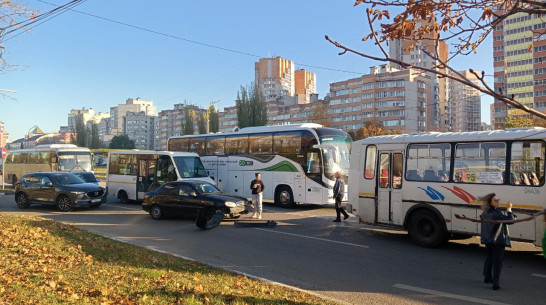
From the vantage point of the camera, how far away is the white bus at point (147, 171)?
2117 cm

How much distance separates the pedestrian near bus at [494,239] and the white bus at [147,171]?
50.3 feet

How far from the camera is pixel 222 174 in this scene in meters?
24.2

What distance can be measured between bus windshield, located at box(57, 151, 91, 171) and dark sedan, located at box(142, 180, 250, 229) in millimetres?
17872

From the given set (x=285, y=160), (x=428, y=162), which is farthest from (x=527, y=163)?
(x=285, y=160)

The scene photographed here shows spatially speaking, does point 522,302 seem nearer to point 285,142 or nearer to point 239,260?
point 239,260

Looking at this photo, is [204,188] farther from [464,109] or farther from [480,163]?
[464,109]

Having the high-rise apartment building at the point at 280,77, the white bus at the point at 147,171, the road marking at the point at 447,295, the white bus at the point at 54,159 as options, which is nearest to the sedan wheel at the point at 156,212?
the white bus at the point at 147,171

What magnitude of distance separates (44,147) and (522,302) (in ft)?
114

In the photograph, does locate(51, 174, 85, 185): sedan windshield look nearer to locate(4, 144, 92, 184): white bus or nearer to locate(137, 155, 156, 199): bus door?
locate(137, 155, 156, 199): bus door

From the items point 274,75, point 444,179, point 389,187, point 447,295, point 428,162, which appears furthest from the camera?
point 274,75

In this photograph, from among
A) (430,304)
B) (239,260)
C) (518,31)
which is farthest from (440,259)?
(518,31)

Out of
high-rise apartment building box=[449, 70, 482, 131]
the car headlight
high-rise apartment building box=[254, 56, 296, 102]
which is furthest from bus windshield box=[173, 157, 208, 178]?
high-rise apartment building box=[254, 56, 296, 102]

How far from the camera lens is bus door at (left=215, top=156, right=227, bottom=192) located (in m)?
23.9

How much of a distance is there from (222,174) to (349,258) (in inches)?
603
